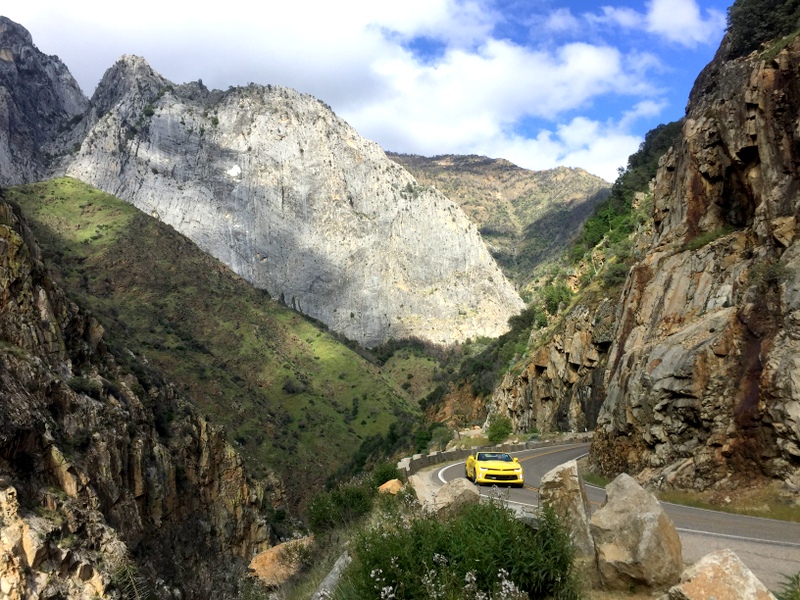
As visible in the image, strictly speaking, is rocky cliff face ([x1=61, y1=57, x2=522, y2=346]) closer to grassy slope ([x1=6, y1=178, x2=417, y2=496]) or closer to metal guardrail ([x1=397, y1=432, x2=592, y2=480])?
grassy slope ([x1=6, y1=178, x2=417, y2=496])

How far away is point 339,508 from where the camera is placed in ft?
→ 49.4

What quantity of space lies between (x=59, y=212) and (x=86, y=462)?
85077 mm

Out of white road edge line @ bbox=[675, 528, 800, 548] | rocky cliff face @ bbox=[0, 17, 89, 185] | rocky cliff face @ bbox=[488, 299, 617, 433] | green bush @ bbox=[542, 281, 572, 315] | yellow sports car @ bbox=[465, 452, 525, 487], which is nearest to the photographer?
white road edge line @ bbox=[675, 528, 800, 548]

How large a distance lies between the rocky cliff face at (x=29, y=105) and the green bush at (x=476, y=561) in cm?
13810

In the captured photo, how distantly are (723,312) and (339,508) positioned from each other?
1203 cm

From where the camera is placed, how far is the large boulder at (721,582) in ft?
14.3

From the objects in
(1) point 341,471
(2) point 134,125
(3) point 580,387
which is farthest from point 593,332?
(2) point 134,125

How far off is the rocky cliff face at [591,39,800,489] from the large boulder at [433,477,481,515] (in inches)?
290

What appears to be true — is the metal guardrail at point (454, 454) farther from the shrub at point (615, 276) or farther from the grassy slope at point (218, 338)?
the grassy slope at point (218, 338)

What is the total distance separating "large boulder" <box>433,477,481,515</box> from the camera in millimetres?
8766

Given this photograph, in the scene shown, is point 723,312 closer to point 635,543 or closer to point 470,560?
point 635,543

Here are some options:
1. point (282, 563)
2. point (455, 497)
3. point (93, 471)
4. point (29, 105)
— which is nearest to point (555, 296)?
point (93, 471)

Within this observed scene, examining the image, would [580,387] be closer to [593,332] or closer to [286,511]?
[593,332]

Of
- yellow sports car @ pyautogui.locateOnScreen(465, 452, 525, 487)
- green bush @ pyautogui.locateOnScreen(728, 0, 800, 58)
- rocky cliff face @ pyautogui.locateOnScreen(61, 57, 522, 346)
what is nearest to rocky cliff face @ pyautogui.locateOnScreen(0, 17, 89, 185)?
rocky cliff face @ pyautogui.locateOnScreen(61, 57, 522, 346)
